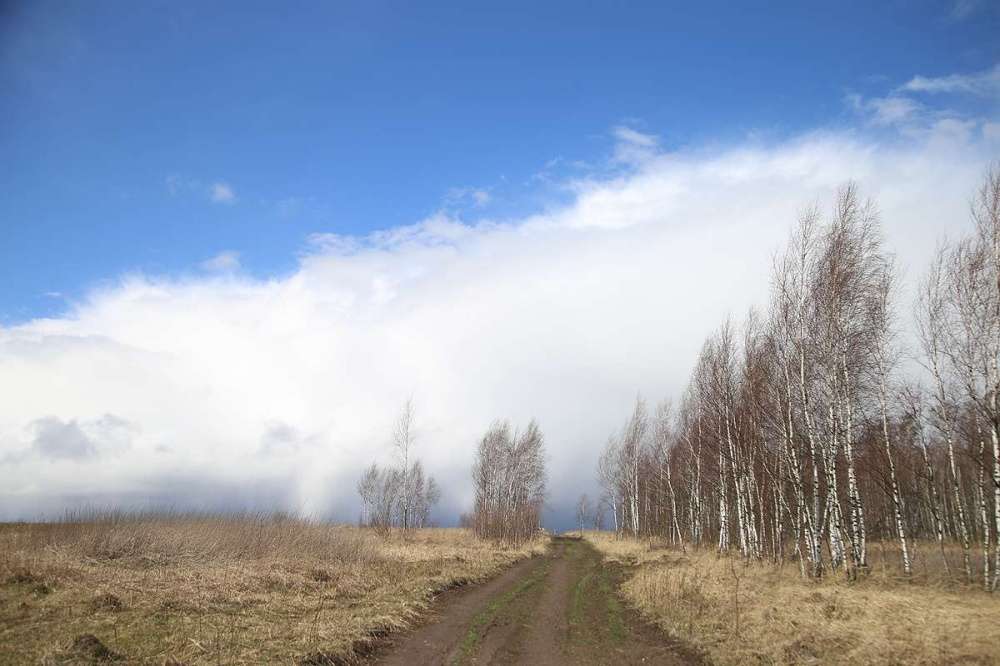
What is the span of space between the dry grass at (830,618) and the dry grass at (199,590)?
7.81m

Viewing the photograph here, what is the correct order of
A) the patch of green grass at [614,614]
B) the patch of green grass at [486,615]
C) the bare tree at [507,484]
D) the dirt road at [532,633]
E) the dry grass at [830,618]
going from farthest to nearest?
the bare tree at [507,484]
the patch of green grass at [614,614]
the patch of green grass at [486,615]
the dirt road at [532,633]
the dry grass at [830,618]

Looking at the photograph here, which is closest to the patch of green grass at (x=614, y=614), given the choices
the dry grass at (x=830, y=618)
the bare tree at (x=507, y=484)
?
the dry grass at (x=830, y=618)

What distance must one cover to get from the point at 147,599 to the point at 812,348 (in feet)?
75.8

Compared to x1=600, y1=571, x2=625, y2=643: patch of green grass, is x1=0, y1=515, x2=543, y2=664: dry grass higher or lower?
higher

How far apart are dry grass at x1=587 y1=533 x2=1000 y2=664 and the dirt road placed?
3.40 ft

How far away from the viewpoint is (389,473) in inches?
3720

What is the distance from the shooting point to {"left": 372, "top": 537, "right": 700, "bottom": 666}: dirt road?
449 inches

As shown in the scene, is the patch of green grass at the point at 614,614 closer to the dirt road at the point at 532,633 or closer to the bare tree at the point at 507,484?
the dirt road at the point at 532,633

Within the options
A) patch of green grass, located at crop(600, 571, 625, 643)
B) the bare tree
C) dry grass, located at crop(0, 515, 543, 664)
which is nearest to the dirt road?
patch of green grass, located at crop(600, 571, 625, 643)

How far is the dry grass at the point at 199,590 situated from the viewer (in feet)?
31.1

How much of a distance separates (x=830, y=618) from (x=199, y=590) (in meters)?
15.5

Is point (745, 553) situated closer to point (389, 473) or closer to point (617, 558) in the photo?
point (617, 558)

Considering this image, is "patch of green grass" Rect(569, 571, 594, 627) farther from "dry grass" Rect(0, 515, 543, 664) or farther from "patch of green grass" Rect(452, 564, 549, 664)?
"dry grass" Rect(0, 515, 543, 664)

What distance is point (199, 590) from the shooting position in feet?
45.1
